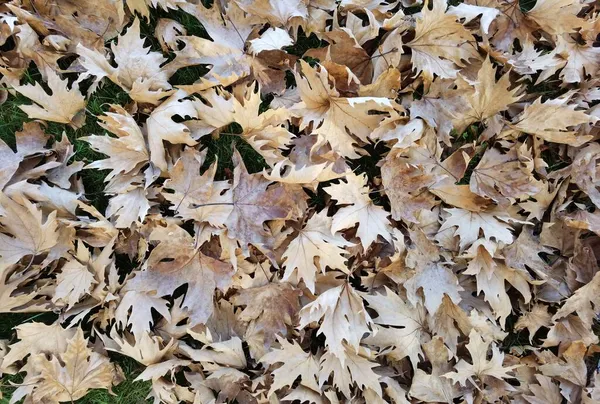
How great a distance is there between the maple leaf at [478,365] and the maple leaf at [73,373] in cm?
121

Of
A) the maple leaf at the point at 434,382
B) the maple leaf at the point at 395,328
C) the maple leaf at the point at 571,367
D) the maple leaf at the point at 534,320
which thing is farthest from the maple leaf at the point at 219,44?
the maple leaf at the point at 571,367

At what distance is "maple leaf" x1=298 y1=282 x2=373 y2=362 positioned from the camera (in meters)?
1.72

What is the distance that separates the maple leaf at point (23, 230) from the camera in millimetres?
1712

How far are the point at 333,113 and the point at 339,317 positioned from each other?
0.70 metres

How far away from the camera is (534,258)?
190 centimetres

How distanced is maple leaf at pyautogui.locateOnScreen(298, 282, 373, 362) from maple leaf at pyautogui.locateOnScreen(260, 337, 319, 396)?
0.31ft

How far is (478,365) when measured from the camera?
1.81 metres

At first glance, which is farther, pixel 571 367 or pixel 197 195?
pixel 571 367

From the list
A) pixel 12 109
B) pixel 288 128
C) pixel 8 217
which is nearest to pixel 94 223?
pixel 8 217

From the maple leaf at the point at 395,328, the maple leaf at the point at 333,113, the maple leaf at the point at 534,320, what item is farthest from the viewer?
the maple leaf at the point at 534,320

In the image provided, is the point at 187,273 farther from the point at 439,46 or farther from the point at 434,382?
the point at 439,46

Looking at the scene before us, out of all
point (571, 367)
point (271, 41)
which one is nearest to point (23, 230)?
point (271, 41)

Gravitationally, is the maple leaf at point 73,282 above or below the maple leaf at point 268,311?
above

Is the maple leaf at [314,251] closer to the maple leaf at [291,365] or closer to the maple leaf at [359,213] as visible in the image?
the maple leaf at [359,213]
